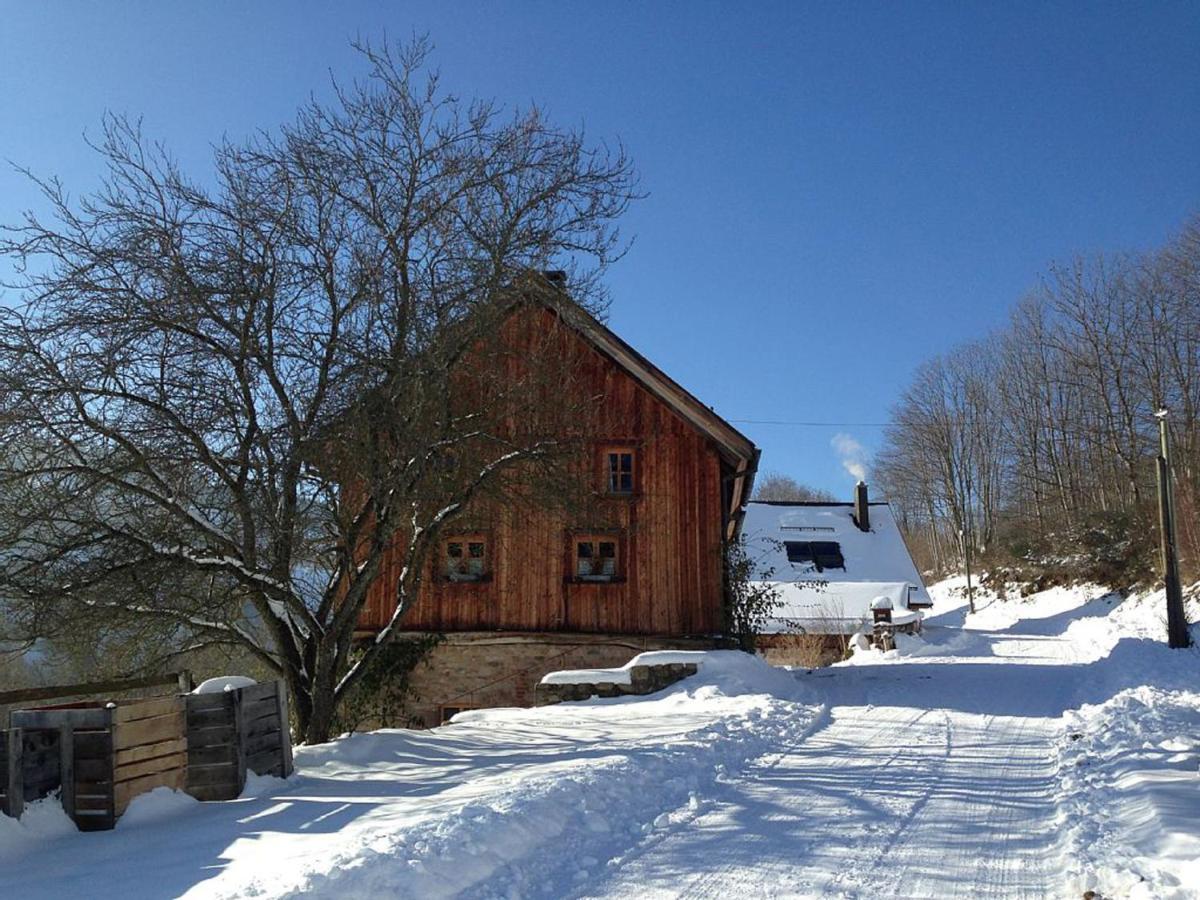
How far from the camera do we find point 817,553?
42688 millimetres

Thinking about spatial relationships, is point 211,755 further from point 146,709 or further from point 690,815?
point 690,815

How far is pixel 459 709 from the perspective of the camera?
61.5ft

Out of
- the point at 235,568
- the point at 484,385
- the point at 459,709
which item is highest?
the point at 484,385

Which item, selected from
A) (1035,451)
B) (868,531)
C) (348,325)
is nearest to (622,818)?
(348,325)

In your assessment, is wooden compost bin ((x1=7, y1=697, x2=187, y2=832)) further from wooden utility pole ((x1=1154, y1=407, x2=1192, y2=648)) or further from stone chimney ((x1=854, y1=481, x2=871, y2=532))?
stone chimney ((x1=854, y1=481, x2=871, y2=532))

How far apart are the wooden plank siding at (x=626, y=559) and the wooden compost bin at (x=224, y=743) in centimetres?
997

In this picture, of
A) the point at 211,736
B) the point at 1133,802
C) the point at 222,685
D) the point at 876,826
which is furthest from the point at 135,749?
the point at 1133,802

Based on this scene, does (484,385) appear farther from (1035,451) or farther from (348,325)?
(1035,451)

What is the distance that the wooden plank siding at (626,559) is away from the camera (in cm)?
1869

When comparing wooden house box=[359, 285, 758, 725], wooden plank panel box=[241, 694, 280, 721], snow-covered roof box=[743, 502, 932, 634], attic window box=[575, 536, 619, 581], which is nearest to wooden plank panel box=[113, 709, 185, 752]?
wooden plank panel box=[241, 694, 280, 721]

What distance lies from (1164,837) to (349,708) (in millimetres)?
14882

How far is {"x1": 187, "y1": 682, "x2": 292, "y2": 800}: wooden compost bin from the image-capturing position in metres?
7.95

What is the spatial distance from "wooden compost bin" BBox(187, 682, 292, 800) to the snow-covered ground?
29cm

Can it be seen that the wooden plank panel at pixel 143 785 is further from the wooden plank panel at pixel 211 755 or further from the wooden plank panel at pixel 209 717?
the wooden plank panel at pixel 209 717
